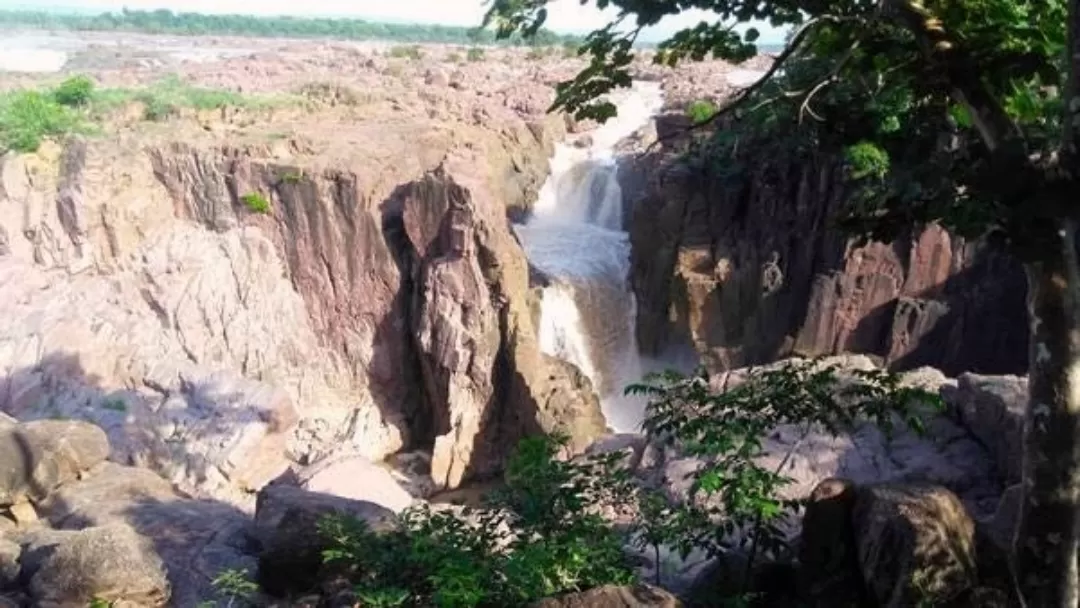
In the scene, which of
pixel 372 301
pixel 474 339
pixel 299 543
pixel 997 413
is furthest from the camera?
pixel 372 301

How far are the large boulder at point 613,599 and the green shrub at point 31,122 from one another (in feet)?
53.4

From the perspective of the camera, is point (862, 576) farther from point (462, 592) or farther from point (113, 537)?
point (113, 537)

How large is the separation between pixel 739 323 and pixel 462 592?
14.6m

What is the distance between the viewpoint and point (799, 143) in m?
17.2

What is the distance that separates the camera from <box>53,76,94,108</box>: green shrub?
2017 centimetres

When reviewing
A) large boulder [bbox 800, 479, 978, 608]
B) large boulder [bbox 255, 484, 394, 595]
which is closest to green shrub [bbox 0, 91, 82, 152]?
large boulder [bbox 255, 484, 394, 595]

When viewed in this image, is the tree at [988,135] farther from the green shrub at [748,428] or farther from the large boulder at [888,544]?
the large boulder at [888,544]

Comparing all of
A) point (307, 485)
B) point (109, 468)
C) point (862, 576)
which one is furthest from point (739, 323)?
point (862, 576)

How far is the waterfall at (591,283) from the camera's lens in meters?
18.7

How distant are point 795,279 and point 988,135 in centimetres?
1390

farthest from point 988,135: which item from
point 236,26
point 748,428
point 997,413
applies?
point 236,26

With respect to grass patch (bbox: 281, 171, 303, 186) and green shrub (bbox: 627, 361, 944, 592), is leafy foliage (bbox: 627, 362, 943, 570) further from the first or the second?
grass patch (bbox: 281, 171, 303, 186)

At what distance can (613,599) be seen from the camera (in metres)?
4.37

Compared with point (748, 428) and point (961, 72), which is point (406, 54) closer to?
point (748, 428)
